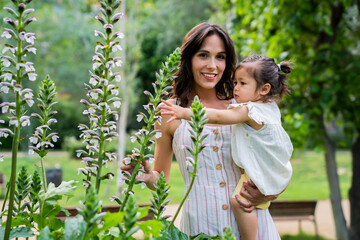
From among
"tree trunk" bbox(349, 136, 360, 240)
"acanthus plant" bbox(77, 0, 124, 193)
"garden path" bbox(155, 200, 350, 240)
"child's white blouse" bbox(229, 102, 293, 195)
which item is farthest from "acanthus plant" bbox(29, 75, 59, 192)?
"garden path" bbox(155, 200, 350, 240)

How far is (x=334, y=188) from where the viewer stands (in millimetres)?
6324

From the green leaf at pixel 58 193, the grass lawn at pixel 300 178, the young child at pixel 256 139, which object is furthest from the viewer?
the grass lawn at pixel 300 178

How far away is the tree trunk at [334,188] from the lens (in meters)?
6.17

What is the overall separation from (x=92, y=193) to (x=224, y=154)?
133cm

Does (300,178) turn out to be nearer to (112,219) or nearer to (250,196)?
(250,196)

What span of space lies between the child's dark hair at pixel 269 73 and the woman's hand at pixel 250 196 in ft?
1.43

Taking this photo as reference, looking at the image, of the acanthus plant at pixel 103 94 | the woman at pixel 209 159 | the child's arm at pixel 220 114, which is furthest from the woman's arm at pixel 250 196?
the acanthus plant at pixel 103 94

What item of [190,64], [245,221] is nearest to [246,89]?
[190,64]

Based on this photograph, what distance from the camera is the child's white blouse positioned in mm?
1866

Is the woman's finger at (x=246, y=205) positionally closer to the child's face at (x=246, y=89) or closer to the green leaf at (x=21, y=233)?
the child's face at (x=246, y=89)

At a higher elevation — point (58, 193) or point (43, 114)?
point (43, 114)

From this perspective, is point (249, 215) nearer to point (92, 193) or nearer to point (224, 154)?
point (224, 154)

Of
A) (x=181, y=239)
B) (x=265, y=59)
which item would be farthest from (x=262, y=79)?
(x=181, y=239)

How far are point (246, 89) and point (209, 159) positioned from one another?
1.20ft
